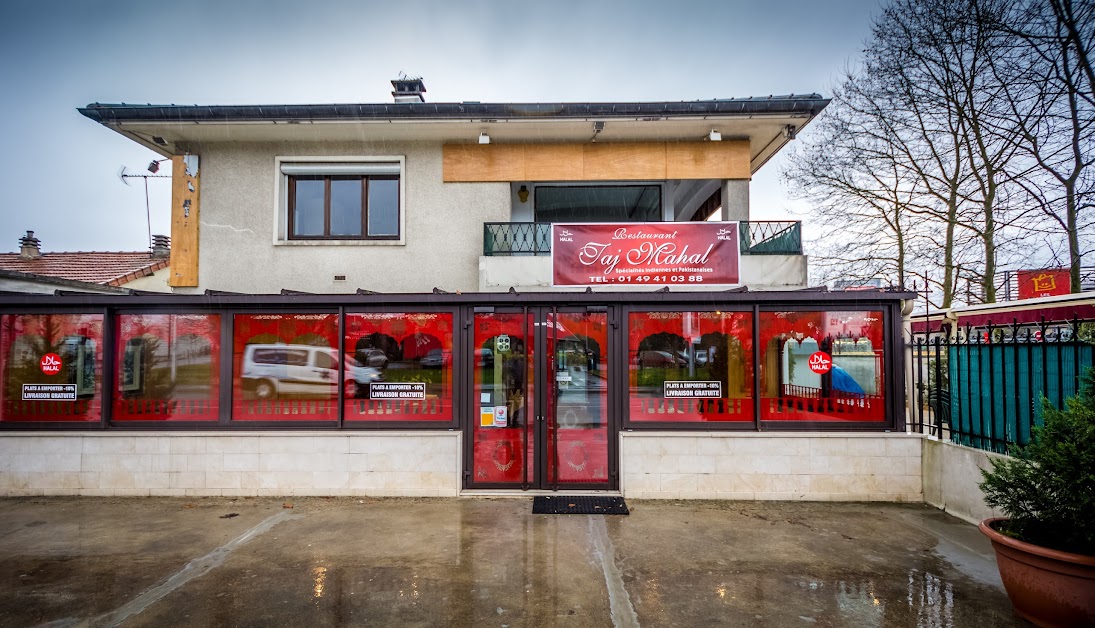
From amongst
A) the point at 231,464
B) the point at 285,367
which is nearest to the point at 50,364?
the point at 231,464

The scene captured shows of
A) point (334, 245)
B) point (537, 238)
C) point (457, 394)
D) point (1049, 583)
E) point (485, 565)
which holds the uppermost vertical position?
point (537, 238)

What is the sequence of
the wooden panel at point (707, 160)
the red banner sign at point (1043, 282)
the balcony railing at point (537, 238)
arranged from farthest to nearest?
the red banner sign at point (1043, 282), the wooden panel at point (707, 160), the balcony railing at point (537, 238)

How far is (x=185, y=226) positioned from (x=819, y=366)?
10456 millimetres

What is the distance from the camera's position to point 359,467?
21.5ft

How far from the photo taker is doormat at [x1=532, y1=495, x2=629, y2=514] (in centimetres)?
597

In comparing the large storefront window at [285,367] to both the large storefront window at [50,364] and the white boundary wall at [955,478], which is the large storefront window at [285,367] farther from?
the white boundary wall at [955,478]

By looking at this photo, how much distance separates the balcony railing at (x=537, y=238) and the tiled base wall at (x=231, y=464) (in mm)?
3715

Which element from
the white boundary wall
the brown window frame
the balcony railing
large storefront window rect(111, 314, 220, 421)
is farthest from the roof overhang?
the white boundary wall

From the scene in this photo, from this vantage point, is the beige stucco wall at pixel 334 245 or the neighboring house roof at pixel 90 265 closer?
the beige stucco wall at pixel 334 245

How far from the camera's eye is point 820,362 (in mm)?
6531

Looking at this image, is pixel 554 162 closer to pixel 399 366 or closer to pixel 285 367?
pixel 399 366

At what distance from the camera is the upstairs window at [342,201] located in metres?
9.34

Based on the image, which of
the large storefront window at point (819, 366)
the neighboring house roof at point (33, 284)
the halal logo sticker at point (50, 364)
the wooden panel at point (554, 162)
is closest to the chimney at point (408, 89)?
the wooden panel at point (554, 162)

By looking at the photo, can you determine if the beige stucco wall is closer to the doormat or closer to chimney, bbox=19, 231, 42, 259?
the doormat
